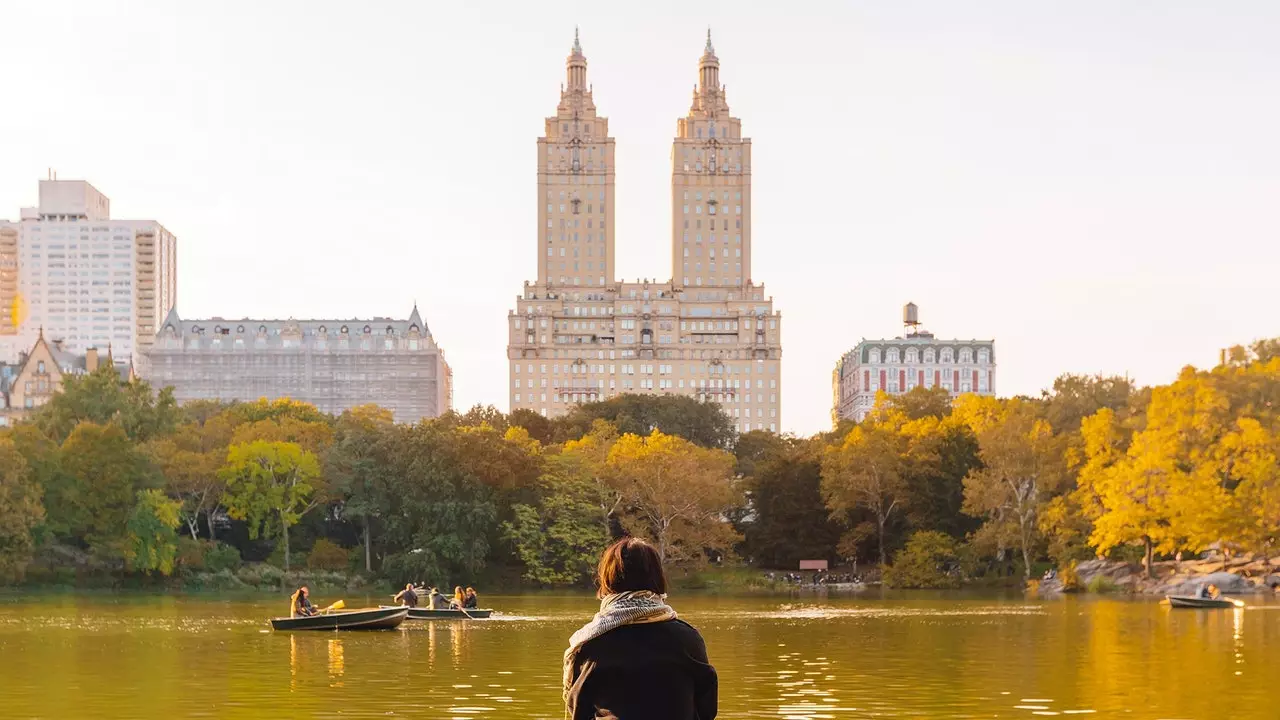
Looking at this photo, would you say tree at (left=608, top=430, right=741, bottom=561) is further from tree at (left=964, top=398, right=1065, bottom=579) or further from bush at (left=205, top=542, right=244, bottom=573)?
bush at (left=205, top=542, right=244, bottom=573)

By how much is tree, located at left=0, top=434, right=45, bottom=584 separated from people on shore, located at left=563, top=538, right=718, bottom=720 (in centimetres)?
7076

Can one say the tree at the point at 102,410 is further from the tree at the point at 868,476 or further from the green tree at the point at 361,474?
the tree at the point at 868,476

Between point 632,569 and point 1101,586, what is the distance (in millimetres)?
71691

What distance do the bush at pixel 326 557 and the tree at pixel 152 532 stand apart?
8.54m

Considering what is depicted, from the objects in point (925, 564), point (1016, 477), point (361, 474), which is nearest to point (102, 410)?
point (361, 474)

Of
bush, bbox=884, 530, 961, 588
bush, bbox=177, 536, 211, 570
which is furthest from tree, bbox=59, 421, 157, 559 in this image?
bush, bbox=884, 530, 961, 588

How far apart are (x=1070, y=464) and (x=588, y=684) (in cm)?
7583

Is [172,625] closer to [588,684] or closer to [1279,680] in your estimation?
[1279,680]

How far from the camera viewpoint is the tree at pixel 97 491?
80250 millimetres

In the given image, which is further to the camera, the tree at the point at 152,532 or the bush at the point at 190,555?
the bush at the point at 190,555

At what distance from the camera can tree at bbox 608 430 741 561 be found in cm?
8962

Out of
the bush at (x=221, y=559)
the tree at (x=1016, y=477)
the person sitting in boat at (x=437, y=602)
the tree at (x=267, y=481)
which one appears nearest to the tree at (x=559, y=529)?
the tree at (x=267, y=481)

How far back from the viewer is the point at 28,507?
7538 centimetres

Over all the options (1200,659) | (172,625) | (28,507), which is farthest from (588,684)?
(28,507)
